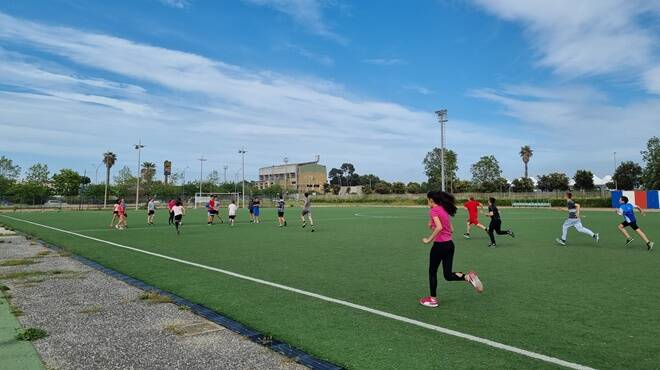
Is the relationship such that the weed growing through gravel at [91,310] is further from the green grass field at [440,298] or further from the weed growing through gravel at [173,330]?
the weed growing through gravel at [173,330]

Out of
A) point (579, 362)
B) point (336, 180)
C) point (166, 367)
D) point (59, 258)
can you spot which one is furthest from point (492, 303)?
point (336, 180)

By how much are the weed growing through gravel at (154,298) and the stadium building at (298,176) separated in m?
141

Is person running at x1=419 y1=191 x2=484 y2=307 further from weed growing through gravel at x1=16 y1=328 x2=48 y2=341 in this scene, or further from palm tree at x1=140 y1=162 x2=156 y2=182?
palm tree at x1=140 y1=162 x2=156 y2=182

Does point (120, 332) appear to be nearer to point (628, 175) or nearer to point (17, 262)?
point (17, 262)

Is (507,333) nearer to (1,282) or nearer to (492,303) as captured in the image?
(492,303)

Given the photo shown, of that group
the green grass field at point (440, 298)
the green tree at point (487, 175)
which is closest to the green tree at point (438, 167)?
the green tree at point (487, 175)

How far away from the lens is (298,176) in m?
153

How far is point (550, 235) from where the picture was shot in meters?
18.3

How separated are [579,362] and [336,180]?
7195 inches

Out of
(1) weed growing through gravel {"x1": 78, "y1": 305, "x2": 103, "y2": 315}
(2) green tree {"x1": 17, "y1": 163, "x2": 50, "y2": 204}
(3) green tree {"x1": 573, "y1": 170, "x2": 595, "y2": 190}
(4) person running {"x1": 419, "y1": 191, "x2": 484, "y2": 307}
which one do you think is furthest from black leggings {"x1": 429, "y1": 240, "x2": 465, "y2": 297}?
(3) green tree {"x1": 573, "y1": 170, "x2": 595, "y2": 190}

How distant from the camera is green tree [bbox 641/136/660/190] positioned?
2827 inches

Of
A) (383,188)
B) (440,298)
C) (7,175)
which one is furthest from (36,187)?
(440,298)

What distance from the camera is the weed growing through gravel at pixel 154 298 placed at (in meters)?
7.12

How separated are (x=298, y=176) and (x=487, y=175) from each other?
3018 inches
